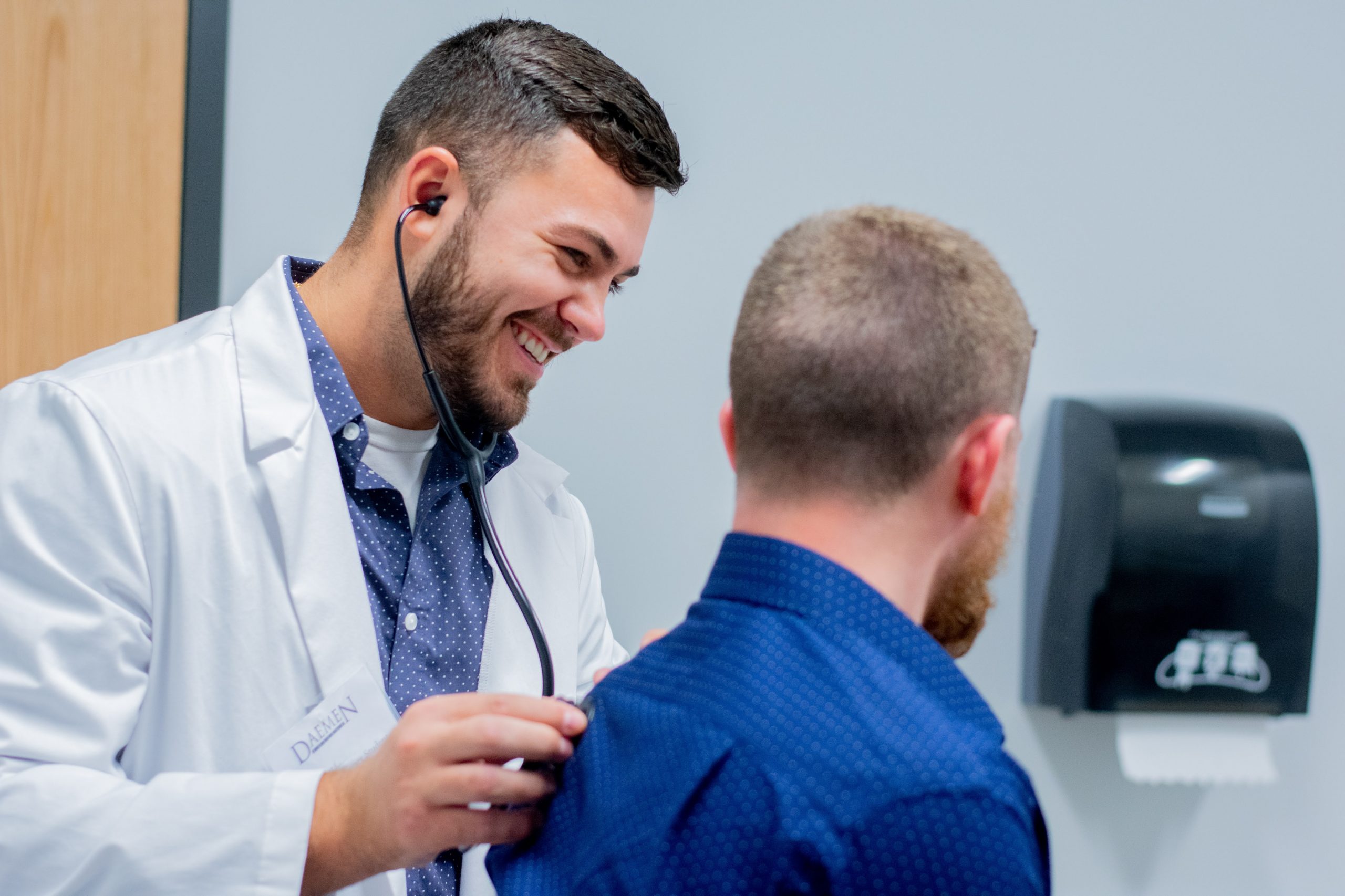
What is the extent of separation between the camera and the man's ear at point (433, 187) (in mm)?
941

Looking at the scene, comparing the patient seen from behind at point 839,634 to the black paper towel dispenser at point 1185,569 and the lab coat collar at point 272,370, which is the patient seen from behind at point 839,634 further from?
the black paper towel dispenser at point 1185,569

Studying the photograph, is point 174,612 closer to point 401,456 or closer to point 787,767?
point 401,456

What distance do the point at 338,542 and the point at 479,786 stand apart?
0.37 m

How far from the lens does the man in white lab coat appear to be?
67 cm

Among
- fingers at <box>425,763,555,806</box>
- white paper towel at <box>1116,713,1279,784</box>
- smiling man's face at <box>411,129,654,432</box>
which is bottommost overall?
white paper towel at <box>1116,713,1279,784</box>

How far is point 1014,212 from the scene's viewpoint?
1348 millimetres

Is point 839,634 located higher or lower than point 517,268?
lower

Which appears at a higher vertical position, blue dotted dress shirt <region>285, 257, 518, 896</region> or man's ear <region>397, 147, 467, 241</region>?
man's ear <region>397, 147, 467, 241</region>

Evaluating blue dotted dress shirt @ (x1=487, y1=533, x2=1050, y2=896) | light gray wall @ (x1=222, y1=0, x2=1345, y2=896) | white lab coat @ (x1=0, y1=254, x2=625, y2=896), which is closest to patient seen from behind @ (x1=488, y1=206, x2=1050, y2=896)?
blue dotted dress shirt @ (x1=487, y1=533, x2=1050, y2=896)

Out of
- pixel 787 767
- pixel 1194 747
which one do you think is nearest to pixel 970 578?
pixel 787 767

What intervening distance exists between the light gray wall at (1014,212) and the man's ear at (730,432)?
25.1 inches

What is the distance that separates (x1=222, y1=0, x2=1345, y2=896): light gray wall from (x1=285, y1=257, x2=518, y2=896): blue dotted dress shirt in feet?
1.00

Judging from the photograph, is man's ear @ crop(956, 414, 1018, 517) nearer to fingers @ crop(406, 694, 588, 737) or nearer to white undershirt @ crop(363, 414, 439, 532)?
fingers @ crop(406, 694, 588, 737)

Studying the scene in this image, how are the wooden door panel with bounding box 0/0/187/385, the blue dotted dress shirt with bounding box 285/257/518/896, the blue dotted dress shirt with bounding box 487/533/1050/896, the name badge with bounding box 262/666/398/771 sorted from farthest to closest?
the wooden door panel with bounding box 0/0/187/385 < the blue dotted dress shirt with bounding box 285/257/518/896 < the name badge with bounding box 262/666/398/771 < the blue dotted dress shirt with bounding box 487/533/1050/896
